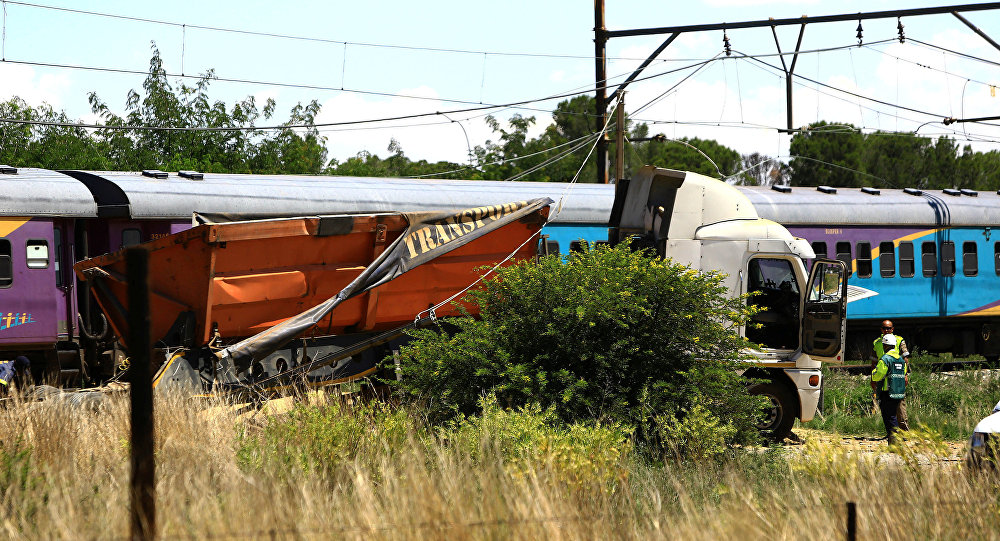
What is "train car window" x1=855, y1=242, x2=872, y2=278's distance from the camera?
1820cm

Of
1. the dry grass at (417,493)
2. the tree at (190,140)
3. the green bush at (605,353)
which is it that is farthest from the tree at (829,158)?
the dry grass at (417,493)

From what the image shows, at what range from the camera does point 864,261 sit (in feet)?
59.9

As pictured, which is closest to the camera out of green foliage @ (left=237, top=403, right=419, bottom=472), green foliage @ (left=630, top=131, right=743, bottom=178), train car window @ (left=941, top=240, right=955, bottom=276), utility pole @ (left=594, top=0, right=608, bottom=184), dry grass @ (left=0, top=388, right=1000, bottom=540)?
dry grass @ (left=0, top=388, right=1000, bottom=540)

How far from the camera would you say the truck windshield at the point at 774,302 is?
1080 cm

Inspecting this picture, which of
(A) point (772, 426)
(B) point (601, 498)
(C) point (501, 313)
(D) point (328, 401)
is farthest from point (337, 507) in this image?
(A) point (772, 426)

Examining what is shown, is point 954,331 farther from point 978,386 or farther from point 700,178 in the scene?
point 700,178

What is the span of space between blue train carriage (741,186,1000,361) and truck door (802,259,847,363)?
24.3ft

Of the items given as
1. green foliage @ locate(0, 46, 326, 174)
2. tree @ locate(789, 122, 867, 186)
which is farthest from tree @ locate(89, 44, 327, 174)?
tree @ locate(789, 122, 867, 186)

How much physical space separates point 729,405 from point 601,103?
1380 cm

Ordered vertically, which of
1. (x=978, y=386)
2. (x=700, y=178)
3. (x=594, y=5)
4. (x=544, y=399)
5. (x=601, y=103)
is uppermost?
(x=594, y=5)

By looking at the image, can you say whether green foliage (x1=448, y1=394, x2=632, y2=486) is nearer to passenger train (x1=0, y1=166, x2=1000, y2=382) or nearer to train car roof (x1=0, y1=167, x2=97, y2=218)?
passenger train (x1=0, y1=166, x2=1000, y2=382)

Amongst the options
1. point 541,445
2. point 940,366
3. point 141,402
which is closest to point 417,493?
point 541,445

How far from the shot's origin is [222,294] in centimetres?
947

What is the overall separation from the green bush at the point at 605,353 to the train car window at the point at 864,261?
10198 mm
